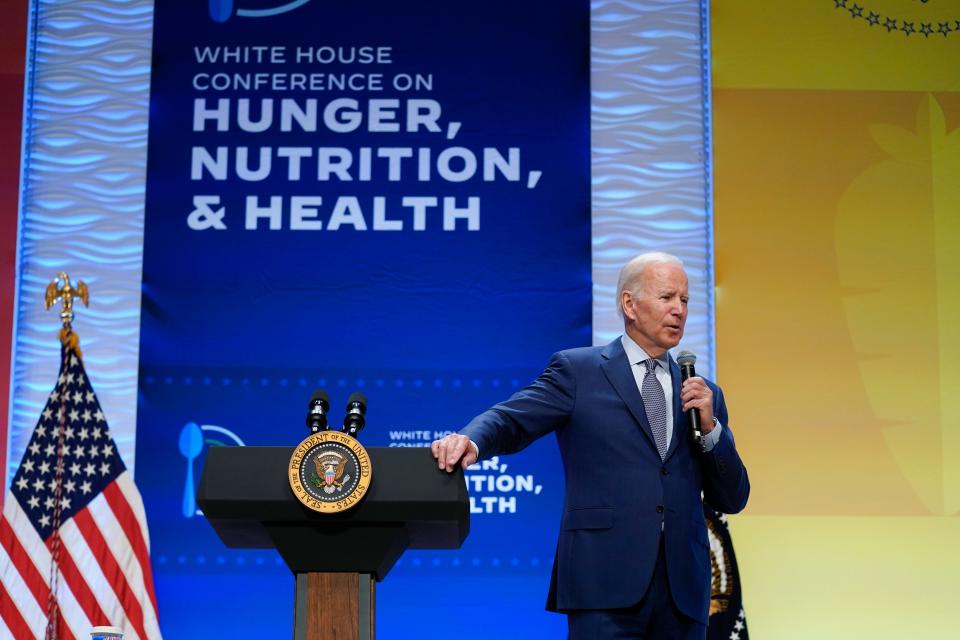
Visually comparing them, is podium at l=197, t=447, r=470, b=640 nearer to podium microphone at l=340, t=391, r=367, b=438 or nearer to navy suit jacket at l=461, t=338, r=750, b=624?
podium microphone at l=340, t=391, r=367, b=438

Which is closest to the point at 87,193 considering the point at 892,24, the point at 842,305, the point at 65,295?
the point at 65,295

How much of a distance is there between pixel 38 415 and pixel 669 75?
295 centimetres

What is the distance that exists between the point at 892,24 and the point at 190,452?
3.47 m

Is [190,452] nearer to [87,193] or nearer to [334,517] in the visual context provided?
[87,193]

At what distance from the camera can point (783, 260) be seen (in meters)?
4.95

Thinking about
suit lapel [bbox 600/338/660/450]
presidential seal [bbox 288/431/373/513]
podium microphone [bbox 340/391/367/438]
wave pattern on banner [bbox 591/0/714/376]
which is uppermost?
wave pattern on banner [bbox 591/0/714/376]

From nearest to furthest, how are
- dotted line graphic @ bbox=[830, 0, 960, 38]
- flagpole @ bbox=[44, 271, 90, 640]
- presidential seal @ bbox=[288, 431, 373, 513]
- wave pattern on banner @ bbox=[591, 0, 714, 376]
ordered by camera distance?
presidential seal @ bbox=[288, 431, 373, 513] < flagpole @ bbox=[44, 271, 90, 640] < wave pattern on banner @ bbox=[591, 0, 714, 376] < dotted line graphic @ bbox=[830, 0, 960, 38]

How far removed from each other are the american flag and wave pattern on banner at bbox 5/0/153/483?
27cm

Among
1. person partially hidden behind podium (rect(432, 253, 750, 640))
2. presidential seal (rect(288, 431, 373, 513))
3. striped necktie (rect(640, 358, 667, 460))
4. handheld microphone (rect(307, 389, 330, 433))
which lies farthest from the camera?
striped necktie (rect(640, 358, 667, 460))

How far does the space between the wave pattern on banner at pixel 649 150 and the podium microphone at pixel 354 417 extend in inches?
87.7

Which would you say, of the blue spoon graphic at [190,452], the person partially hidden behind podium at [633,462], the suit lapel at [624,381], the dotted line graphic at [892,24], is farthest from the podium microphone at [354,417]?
the dotted line graphic at [892,24]

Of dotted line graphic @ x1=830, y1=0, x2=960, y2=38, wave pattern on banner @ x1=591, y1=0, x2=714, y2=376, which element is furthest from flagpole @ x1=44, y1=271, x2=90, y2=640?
dotted line graphic @ x1=830, y1=0, x2=960, y2=38

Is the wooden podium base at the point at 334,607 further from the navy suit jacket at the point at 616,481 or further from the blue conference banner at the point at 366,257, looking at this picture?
the blue conference banner at the point at 366,257

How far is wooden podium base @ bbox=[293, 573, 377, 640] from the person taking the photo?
254 cm
